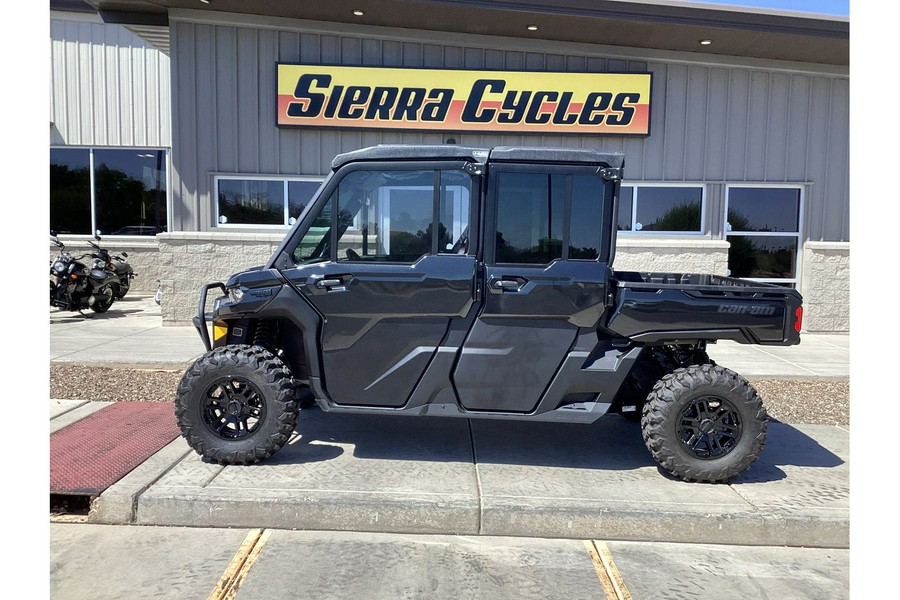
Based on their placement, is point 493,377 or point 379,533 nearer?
point 379,533

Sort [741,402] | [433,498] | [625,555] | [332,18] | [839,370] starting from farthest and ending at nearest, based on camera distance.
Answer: [332,18], [839,370], [741,402], [433,498], [625,555]

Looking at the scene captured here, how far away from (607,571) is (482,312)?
67.6 inches

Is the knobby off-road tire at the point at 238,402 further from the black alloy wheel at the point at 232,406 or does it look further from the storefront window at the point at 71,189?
the storefront window at the point at 71,189

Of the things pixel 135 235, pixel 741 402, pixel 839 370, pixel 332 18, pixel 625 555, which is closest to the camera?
pixel 625 555

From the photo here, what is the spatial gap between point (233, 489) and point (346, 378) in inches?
39.0

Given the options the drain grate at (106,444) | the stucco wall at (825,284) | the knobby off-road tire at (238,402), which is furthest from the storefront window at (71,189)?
the stucco wall at (825,284)

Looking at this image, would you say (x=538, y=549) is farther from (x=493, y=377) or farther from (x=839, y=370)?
(x=839, y=370)

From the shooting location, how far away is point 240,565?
3270 mm

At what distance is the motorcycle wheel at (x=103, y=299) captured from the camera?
11617mm

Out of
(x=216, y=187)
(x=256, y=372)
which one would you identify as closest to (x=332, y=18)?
(x=216, y=187)

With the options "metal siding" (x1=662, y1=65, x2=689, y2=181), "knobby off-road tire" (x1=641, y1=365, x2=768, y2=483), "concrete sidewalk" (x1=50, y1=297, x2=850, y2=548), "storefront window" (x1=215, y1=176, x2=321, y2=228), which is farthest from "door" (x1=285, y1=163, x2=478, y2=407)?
"metal siding" (x1=662, y1=65, x2=689, y2=181)

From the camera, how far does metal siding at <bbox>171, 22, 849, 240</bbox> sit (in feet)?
33.4

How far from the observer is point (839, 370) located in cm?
797

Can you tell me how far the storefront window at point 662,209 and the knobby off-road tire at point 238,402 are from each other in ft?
25.8
